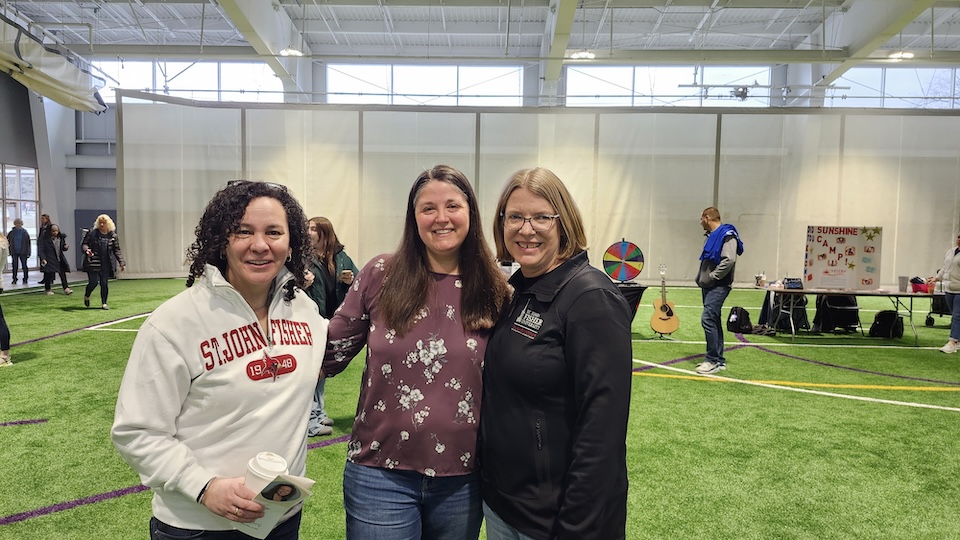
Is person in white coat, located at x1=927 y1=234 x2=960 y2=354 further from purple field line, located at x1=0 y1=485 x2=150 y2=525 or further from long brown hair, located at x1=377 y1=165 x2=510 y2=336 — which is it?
purple field line, located at x1=0 y1=485 x2=150 y2=525

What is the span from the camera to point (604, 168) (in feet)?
53.0

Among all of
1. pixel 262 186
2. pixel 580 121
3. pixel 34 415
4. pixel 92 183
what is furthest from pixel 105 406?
pixel 92 183

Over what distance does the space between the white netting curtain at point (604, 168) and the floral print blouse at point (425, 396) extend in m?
14.5

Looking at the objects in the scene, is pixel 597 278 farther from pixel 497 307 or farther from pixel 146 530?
pixel 146 530

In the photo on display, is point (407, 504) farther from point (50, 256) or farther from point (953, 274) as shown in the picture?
point (50, 256)

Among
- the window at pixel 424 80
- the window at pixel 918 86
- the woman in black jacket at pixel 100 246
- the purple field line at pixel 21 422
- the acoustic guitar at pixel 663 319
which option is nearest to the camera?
the purple field line at pixel 21 422

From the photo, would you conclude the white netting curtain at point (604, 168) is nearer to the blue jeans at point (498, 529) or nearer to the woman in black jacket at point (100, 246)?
the woman in black jacket at point (100, 246)

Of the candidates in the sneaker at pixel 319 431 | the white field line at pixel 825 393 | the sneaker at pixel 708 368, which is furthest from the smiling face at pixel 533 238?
the sneaker at pixel 708 368

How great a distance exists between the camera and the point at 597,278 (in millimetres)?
1454

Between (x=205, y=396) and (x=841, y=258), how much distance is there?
10.1m

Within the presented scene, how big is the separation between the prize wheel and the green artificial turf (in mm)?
1401

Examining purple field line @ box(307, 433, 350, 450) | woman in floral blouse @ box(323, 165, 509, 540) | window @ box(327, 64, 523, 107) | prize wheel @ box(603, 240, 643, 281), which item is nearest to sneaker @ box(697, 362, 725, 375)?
prize wheel @ box(603, 240, 643, 281)

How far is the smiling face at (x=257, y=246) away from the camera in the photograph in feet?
4.74

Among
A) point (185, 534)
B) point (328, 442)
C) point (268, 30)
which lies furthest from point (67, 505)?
point (268, 30)
